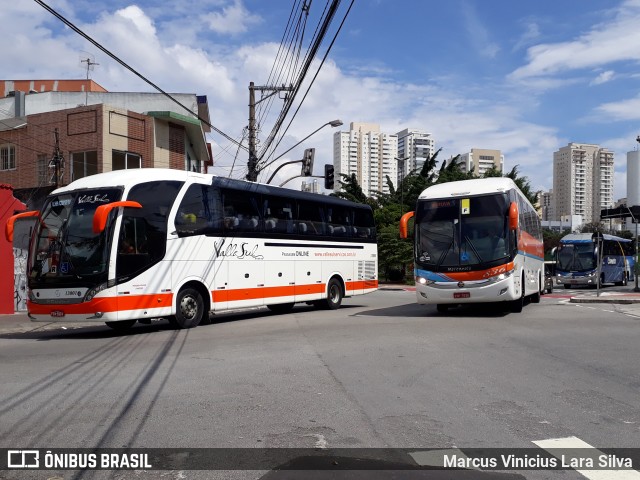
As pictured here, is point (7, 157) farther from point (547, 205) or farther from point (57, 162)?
point (547, 205)

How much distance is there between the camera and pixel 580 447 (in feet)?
17.4

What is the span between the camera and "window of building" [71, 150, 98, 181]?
2795cm

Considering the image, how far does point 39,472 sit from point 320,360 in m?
5.26

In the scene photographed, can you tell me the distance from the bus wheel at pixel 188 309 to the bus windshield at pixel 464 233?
599cm

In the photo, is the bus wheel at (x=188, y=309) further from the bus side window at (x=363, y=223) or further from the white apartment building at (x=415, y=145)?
the white apartment building at (x=415, y=145)

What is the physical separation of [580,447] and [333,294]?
623 inches

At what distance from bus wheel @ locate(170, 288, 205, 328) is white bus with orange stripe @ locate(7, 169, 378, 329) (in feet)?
0.09

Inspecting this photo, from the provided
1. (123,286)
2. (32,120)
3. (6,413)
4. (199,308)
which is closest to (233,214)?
(199,308)

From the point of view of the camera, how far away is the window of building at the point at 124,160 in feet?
94.0

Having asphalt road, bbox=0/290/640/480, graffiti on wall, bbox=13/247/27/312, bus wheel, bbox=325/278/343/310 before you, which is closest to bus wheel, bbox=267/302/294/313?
bus wheel, bbox=325/278/343/310

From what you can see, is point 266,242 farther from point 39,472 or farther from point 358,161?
point 358,161

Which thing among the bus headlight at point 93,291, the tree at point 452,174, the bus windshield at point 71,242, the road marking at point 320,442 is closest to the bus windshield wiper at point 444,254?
the bus windshield at point 71,242

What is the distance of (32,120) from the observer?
2931 centimetres

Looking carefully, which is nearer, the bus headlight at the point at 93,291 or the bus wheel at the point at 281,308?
the bus headlight at the point at 93,291
